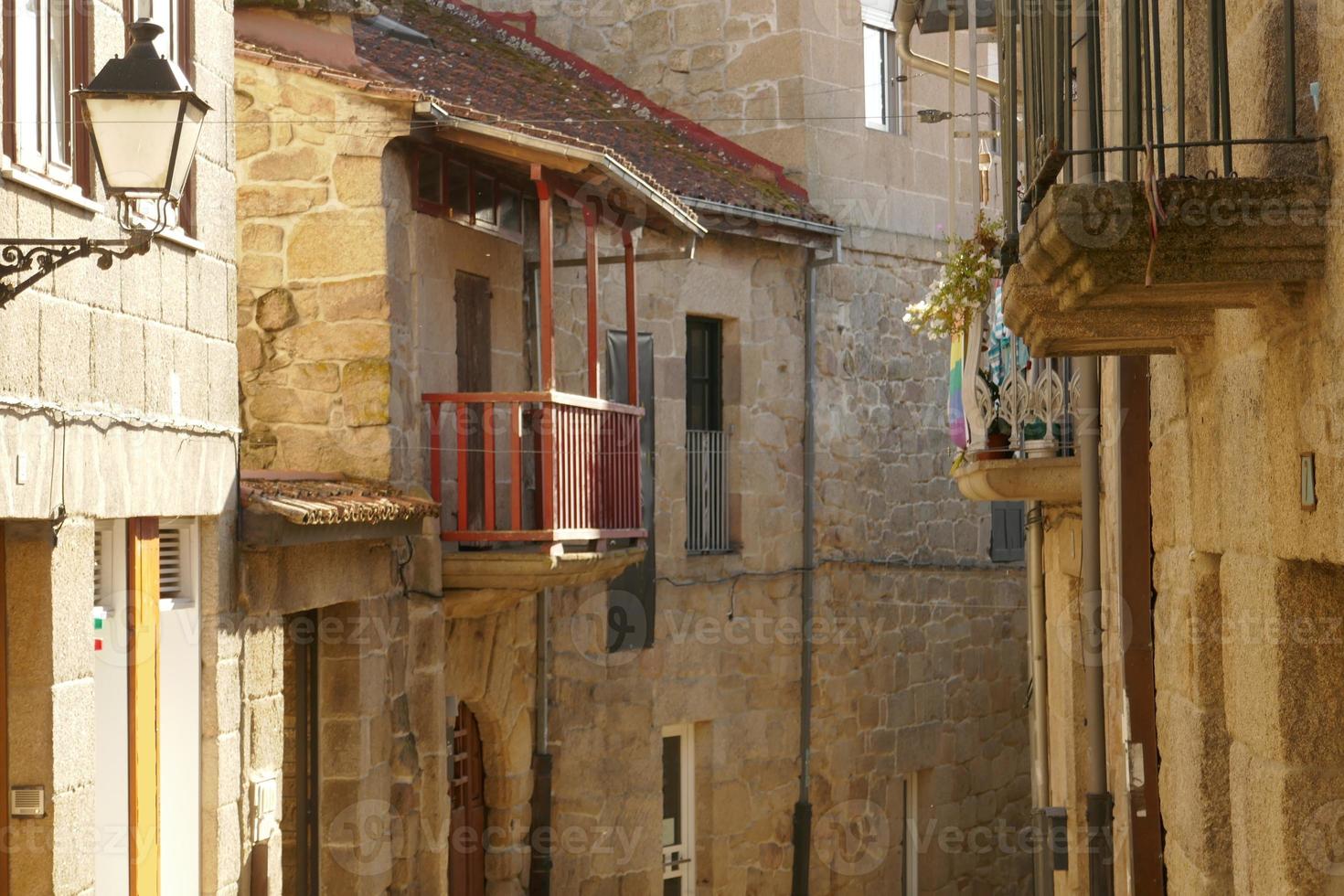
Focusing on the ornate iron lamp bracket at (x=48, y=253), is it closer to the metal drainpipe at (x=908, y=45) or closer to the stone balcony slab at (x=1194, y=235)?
the stone balcony slab at (x=1194, y=235)

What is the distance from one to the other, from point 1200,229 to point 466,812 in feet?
31.0

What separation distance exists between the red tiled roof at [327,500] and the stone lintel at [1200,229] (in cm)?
524

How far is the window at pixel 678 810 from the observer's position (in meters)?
14.5

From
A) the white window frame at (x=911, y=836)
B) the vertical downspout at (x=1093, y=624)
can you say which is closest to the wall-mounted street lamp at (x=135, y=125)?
the vertical downspout at (x=1093, y=624)

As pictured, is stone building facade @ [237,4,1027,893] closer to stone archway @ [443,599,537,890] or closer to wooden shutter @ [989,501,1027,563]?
stone archway @ [443,599,537,890]

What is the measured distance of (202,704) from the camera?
304 inches

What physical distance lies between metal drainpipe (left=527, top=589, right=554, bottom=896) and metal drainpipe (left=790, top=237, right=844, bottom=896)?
318 centimetres

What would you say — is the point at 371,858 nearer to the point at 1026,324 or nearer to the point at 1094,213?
the point at 1026,324

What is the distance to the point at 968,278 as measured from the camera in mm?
9016

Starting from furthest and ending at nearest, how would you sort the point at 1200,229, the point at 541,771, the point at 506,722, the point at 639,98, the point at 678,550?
the point at 639,98 → the point at 678,550 → the point at 541,771 → the point at 506,722 → the point at 1200,229

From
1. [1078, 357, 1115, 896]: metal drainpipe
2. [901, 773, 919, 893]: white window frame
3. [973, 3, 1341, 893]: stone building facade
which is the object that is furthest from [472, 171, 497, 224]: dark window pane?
[901, 773, 919, 893]: white window frame

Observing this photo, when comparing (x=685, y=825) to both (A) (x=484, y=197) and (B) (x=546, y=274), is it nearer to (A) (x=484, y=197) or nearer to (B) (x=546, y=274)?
(A) (x=484, y=197)

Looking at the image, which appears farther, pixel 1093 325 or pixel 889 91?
pixel 889 91

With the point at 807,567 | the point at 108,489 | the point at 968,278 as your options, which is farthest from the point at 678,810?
the point at 108,489
